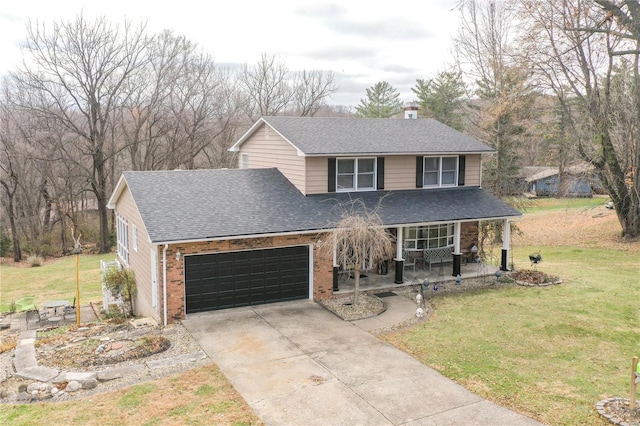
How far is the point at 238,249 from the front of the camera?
14.5 metres

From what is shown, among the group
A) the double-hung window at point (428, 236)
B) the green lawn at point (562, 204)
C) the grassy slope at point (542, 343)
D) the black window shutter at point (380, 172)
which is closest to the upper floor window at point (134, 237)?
the black window shutter at point (380, 172)

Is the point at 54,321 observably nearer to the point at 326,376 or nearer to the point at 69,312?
the point at 69,312

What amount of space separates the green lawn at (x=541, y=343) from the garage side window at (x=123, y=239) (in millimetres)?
10784

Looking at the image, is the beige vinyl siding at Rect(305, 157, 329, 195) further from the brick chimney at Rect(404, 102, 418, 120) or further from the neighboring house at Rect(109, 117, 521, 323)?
the brick chimney at Rect(404, 102, 418, 120)

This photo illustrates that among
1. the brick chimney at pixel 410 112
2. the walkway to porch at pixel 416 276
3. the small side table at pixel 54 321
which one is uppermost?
the brick chimney at pixel 410 112

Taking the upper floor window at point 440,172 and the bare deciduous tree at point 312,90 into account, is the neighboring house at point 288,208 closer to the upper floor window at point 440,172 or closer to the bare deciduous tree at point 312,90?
the upper floor window at point 440,172

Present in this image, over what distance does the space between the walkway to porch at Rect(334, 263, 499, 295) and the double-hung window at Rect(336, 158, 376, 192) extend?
10.4 ft

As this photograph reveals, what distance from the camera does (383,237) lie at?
14336 millimetres

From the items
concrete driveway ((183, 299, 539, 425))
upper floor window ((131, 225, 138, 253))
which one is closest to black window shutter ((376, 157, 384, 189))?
concrete driveway ((183, 299, 539, 425))

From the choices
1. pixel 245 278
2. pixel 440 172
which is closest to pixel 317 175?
pixel 245 278

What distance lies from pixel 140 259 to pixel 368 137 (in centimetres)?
919

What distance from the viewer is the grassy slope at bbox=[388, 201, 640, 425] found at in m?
9.45

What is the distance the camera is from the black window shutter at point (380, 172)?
1803 centimetres

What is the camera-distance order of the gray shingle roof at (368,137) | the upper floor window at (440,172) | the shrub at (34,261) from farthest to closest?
the shrub at (34,261) < the upper floor window at (440,172) < the gray shingle roof at (368,137)
